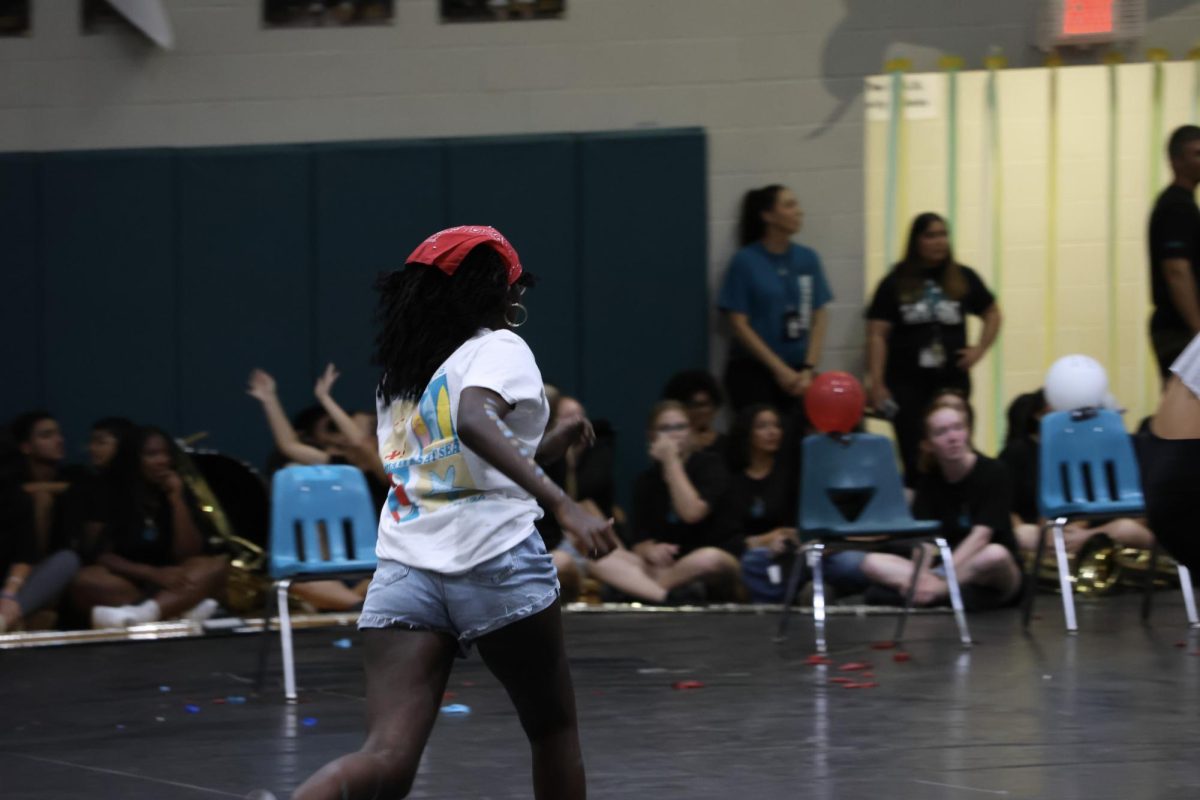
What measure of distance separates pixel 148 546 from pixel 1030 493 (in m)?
4.71

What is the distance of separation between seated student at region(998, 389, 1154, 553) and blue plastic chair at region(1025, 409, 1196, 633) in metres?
0.43

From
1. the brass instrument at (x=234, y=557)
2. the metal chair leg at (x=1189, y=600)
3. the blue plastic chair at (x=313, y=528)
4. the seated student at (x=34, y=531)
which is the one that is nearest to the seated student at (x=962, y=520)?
the metal chair leg at (x=1189, y=600)

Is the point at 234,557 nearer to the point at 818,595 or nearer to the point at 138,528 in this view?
the point at 138,528

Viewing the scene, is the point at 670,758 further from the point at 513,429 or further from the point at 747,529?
the point at 747,529

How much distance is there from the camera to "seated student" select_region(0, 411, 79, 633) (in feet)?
28.7

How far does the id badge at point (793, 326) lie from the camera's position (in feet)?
35.8

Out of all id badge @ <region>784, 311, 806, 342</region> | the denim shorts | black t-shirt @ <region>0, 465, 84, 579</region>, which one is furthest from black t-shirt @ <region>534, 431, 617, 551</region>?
the denim shorts

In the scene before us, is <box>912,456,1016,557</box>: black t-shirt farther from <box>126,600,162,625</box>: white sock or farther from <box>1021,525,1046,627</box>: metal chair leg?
<box>126,600,162,625</box>: white sock

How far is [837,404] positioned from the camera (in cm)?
902

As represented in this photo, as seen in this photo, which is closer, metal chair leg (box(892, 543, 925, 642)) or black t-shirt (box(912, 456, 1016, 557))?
metal chair leg (box(892, 543, 925, 642))

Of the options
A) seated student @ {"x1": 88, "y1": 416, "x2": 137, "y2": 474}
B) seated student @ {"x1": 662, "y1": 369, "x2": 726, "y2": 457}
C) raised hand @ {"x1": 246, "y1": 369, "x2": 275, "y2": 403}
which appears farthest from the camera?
seated student @ {"x1": 662, "y1": 369, "x2": 726, "y2": 457}

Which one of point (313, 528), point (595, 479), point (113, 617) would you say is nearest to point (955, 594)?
point (595, 479)

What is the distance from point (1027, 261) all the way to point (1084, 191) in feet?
1.77

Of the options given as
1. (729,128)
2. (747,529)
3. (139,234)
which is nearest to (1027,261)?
(729,128)
